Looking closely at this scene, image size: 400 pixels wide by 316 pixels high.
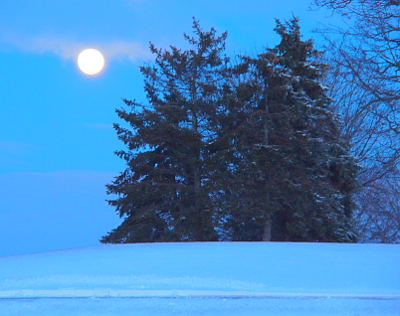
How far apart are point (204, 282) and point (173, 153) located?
15156 millimetres

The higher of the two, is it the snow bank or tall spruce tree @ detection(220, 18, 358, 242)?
tall spruce tree @ detection(220, 18, 358, 242)

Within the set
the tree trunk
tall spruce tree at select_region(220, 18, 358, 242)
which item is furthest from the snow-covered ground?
the tree trunk

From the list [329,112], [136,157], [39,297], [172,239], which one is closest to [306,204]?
[329,112]

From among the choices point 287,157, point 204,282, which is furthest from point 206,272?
point 287,157

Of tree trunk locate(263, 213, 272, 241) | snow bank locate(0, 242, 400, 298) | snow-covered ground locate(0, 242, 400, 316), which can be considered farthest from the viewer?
tree trunk locate(263, 213, 272, 241)

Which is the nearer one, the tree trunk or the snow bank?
the snow bank

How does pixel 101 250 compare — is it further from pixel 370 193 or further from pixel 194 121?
pixel 370 193

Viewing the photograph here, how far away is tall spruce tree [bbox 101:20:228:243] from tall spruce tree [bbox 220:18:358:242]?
1437 millimetres

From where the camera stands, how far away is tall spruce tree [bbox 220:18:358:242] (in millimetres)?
17953

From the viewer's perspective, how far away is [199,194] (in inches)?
775

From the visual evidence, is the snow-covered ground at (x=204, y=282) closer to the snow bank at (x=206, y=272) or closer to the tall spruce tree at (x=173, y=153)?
the snow bank at (x=206, y=272)

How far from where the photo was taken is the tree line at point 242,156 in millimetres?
18125

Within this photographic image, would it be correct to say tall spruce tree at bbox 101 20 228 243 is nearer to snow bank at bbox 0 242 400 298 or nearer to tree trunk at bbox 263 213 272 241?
tree trunk at bbox 263 213 272 241

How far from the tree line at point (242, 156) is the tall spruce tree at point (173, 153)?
53 millimetres
